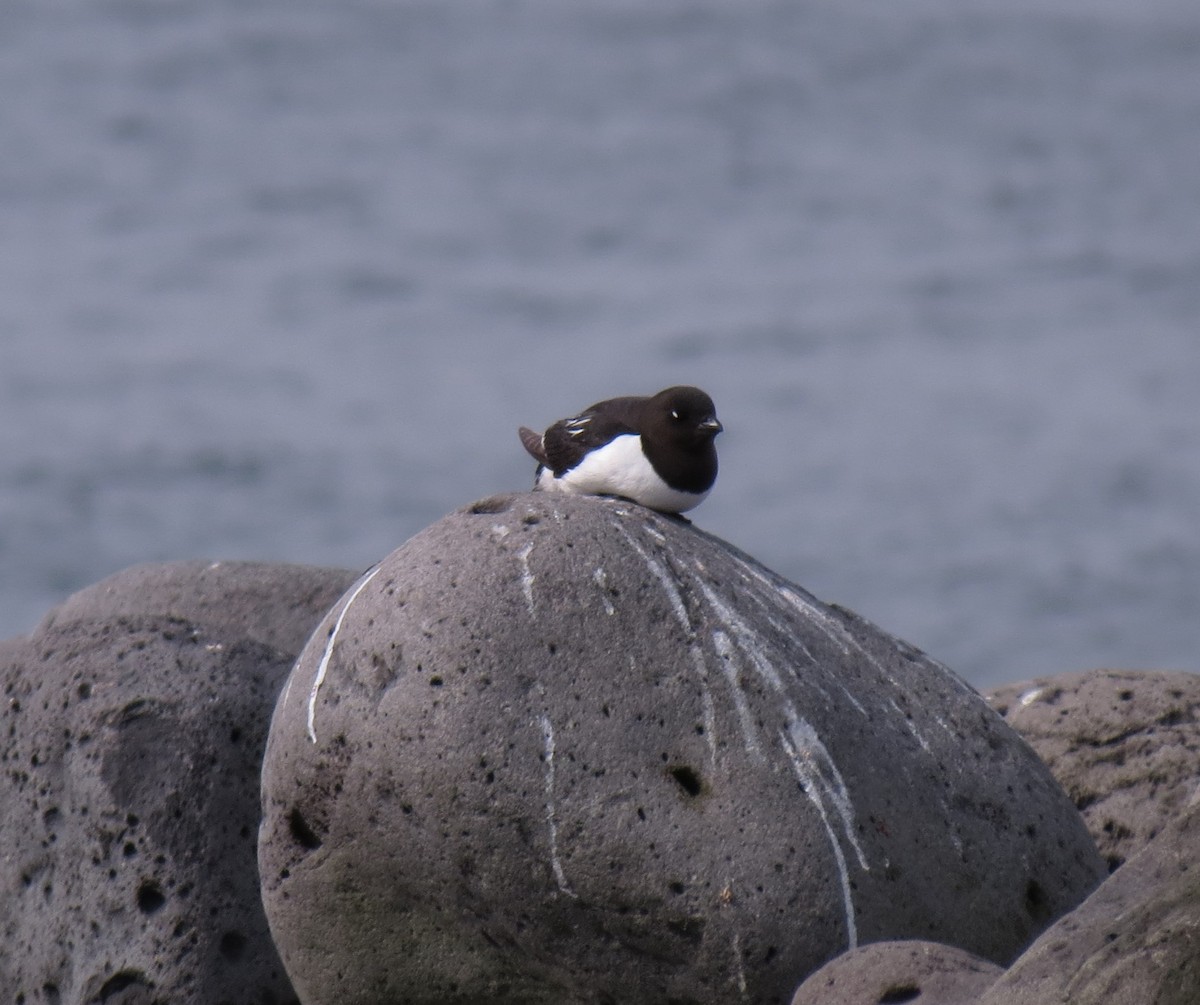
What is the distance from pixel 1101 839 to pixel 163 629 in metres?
3.90

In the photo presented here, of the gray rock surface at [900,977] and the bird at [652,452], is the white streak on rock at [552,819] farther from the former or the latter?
the bird at [652,452]

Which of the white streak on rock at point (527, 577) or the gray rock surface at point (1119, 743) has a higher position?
the white streak on rock at point (527, 577)

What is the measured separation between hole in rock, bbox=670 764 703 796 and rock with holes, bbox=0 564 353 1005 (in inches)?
72.6

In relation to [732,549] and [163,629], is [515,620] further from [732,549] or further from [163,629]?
[163,629]

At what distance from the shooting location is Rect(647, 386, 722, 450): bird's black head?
7.39 metres

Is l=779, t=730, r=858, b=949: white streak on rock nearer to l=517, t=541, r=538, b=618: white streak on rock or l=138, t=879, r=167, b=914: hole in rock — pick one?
l=517, t=541, r=538, b=618: white streak on rock

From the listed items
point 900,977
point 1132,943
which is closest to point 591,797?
point 900,977

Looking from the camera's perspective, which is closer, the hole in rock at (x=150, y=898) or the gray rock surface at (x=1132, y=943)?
the gray rock surface at (x=1132, y=943)

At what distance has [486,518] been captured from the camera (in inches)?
267

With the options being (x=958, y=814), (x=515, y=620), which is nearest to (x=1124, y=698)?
(x=958, y=814)

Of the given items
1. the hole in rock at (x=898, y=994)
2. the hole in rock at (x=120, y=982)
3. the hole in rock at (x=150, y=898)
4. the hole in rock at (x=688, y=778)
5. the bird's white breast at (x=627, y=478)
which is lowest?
the hole in rock at (x=120, y=982)

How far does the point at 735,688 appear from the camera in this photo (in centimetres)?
651

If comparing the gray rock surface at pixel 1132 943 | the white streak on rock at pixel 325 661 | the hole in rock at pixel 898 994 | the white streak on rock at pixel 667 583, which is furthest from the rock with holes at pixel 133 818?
the gray rock surface at pixel 1132 943

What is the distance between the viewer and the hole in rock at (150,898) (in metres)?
7.11
